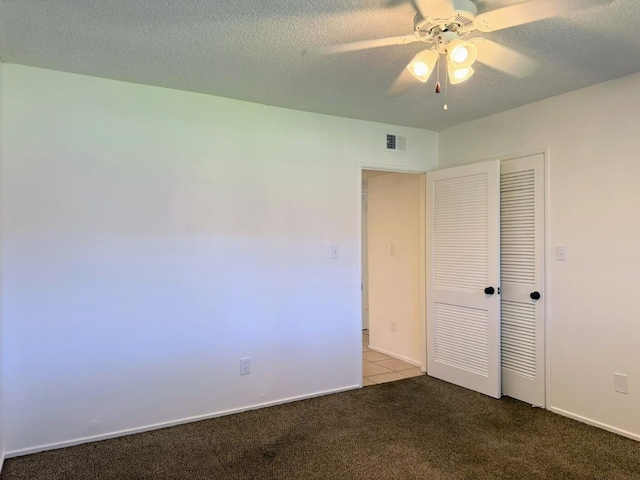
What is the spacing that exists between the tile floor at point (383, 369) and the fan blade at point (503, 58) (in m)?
2.82

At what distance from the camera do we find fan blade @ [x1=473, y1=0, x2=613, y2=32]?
1.48m

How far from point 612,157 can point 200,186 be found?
2880 mm

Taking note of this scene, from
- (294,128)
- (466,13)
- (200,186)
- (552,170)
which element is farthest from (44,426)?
(552,170)

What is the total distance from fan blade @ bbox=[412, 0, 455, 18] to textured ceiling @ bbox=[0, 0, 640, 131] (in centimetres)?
18

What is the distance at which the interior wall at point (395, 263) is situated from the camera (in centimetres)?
443

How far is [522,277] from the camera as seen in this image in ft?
11.2

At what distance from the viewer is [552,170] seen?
3.20 metres

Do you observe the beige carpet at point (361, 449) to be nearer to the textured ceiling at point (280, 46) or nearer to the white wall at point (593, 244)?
the white wall at point (593, 244)

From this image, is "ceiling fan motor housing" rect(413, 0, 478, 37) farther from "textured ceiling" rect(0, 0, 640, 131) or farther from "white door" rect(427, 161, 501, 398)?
"white door" rect(427, 161, 501, 398)

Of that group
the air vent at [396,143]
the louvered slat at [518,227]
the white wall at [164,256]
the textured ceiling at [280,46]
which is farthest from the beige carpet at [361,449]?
the textured ceiling at [280,46]

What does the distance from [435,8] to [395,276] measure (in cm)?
330

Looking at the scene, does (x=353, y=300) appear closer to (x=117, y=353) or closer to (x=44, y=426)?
(x=117, y=353)

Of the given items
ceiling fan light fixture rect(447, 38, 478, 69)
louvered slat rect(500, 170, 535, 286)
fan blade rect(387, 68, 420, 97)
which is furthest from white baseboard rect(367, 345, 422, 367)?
ceiling fan light fixture rect(447, 38, 478, 69)

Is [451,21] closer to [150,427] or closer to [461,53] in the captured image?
[461,53]
